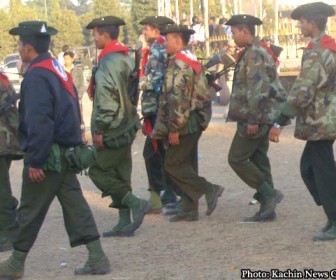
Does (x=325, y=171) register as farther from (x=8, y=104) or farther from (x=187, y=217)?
(x=8, y=104)

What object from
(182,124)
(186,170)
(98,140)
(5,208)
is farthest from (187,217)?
(5,208)

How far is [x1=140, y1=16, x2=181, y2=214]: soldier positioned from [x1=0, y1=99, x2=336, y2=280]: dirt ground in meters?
0.34

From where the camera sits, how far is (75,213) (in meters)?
6.30

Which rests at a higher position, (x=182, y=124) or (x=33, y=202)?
(x=182, y=124)

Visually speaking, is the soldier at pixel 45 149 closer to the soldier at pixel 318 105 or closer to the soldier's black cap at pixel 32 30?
the soldier's black cap at pixel 32 30

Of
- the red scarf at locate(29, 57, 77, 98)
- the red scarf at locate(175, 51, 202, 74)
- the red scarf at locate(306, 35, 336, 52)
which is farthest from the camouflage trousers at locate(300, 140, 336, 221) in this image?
the red scarf at locate(29, 57, 77, 98)

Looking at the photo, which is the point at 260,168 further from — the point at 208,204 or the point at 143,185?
the point at 143,185

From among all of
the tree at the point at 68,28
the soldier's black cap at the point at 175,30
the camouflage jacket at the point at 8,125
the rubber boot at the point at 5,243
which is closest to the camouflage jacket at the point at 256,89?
the soldier's black cap at the point at 175,30

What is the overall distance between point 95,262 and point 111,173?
4.50 ft

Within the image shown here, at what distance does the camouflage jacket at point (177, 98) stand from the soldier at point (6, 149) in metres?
1.36

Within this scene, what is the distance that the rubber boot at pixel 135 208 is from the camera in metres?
7.61

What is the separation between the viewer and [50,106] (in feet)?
19.7

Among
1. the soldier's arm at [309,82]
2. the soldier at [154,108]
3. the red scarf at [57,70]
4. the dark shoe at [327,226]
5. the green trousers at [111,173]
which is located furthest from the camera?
the soldier at [154,108]

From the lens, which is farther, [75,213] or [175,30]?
[175,30]
